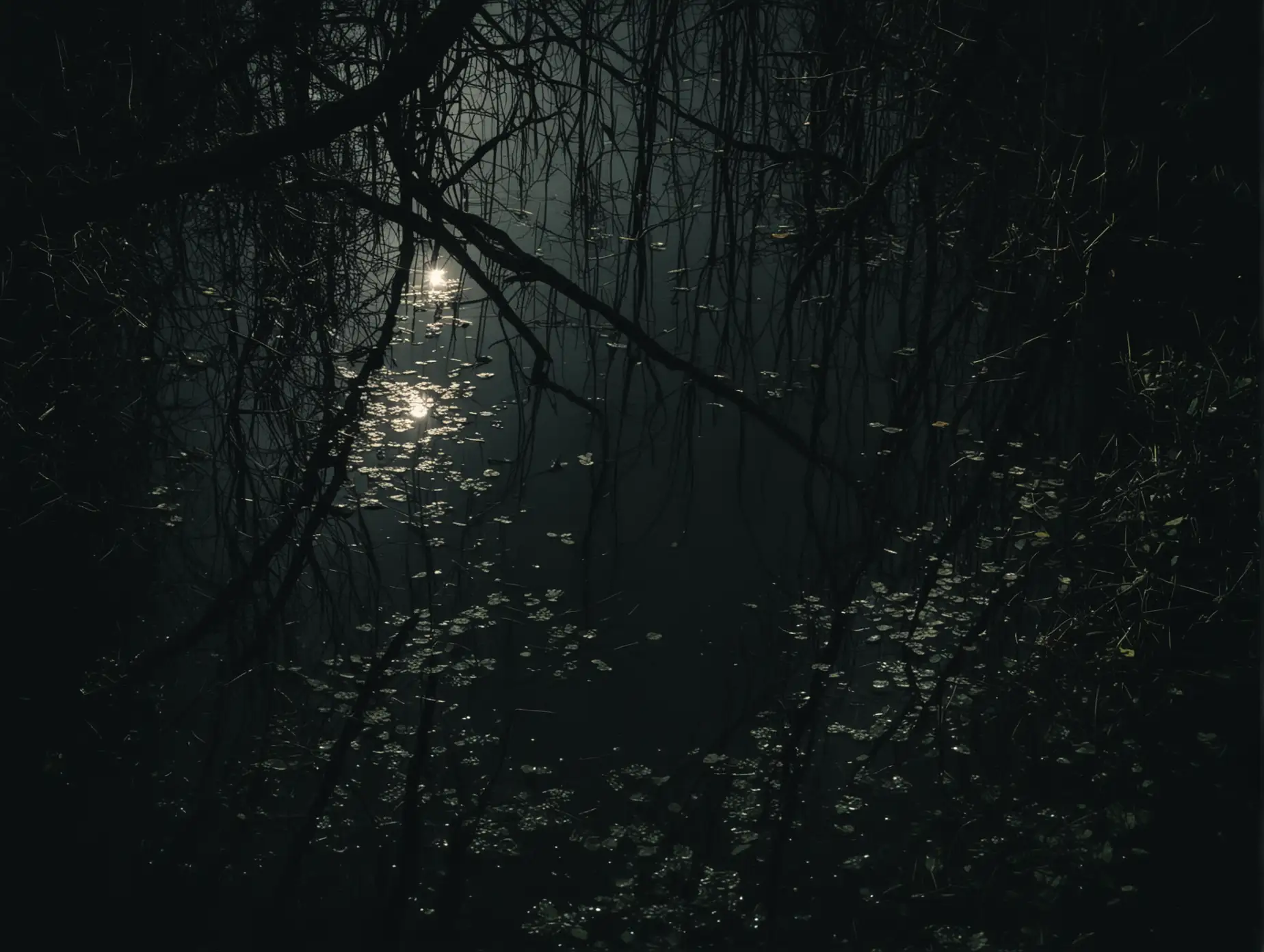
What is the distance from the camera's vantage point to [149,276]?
2367 mm

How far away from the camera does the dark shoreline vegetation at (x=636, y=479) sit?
1.44 metres

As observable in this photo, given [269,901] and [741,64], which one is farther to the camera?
[741,64]

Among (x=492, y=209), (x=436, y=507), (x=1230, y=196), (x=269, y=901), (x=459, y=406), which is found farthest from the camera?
(x=492, y=209)

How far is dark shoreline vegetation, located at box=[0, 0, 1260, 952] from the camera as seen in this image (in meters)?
1.44

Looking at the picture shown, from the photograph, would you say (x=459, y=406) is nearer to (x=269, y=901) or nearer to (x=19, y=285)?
(x=19, y=285)

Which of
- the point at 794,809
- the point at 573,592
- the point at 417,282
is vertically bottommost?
the point at 794,809

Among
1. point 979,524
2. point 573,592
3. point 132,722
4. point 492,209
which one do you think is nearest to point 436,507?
point 573,592

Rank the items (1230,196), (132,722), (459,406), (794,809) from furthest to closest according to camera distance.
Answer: (459,406) < (1230,196) < (132,722) < (794,809)

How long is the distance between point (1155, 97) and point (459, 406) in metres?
1.40

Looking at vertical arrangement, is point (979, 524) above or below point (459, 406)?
below

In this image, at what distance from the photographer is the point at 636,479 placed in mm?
2326

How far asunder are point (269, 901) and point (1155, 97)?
81.1 inches

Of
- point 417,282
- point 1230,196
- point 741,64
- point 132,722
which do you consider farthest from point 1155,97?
point 132,722

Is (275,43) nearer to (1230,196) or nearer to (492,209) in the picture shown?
(492,209)
